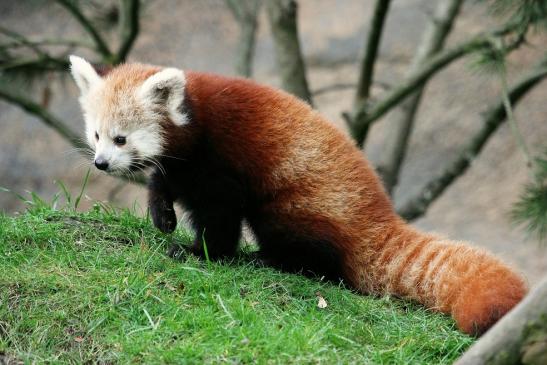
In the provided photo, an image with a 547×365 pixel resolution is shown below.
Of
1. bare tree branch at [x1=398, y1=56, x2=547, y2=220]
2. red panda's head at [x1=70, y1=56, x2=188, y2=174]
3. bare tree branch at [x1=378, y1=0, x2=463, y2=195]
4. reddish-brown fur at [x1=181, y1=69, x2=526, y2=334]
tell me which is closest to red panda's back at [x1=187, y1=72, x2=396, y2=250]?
reddish-brown fur at [x1=181, y1=69, x2=526, y2=334]

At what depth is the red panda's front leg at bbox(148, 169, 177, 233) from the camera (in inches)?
188

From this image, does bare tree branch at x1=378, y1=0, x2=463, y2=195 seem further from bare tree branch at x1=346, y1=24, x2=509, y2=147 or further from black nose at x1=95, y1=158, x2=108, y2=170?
black nose at x1=95, y1=158, x2=108, y2=170

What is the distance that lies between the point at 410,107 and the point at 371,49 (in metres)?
1.42

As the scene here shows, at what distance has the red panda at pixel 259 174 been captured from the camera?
447 centimetres

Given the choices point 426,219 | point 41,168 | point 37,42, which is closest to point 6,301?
point 37,42

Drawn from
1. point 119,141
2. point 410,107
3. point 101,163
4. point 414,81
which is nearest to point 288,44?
point 414,81

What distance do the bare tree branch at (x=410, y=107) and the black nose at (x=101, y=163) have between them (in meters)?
4.27

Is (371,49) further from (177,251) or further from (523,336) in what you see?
(523,336)

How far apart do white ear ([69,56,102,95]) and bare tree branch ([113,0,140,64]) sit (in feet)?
10.9

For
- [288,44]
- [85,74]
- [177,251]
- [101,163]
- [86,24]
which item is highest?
[85,74]

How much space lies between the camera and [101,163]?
Result: 4418mm

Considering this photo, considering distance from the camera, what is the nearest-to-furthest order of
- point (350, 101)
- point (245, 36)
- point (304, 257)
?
1. point (304, 257)
2. point (245, 36)
3. point (350, 101)

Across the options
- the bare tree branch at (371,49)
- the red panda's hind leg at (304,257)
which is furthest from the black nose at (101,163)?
the bare tree branch at (371,49)

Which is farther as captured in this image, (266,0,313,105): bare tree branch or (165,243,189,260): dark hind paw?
(266,0,313,105): bare tree branch
